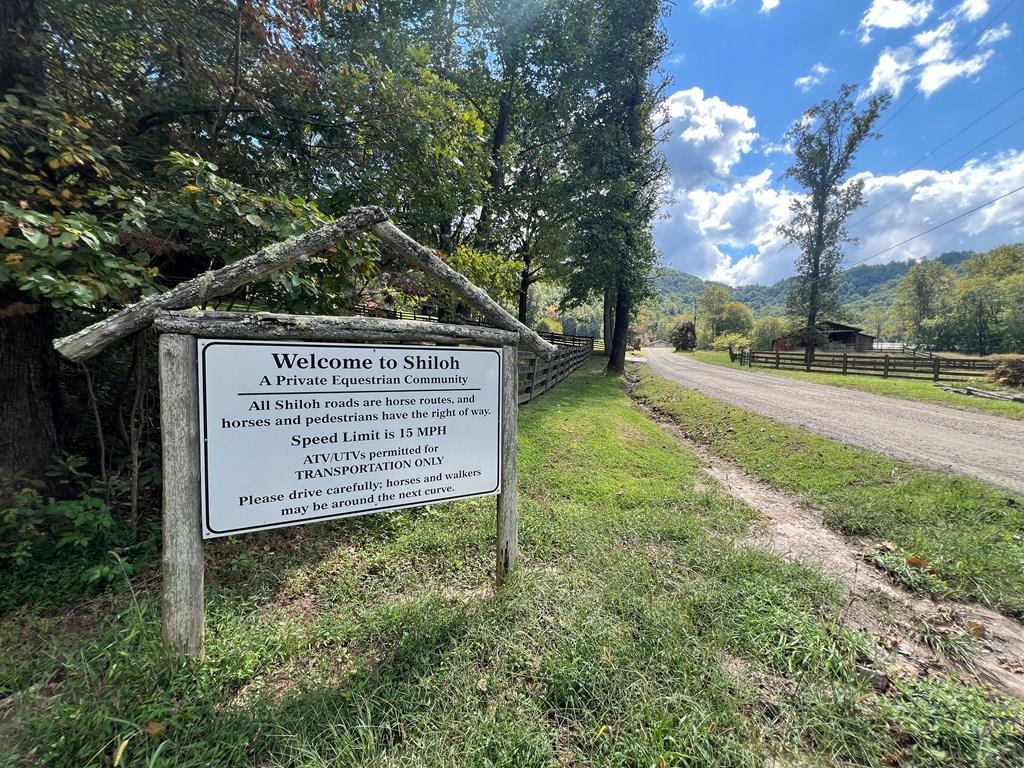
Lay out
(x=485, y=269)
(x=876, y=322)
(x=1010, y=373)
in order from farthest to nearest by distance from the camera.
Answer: (x=876, y=322), (x=1010, y=373), (x=485, y=269)

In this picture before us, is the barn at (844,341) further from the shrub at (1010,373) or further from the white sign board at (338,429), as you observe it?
the white sign board at (338,429)

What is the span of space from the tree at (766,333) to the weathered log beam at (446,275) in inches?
2501

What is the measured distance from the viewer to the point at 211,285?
2061mm

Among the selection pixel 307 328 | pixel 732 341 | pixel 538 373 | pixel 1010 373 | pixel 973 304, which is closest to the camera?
pixel 307 328

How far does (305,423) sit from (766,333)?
236ft

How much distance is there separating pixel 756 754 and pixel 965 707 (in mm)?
1172

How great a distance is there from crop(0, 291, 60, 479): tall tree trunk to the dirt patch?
6.01 meters

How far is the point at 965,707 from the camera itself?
75.9 inches

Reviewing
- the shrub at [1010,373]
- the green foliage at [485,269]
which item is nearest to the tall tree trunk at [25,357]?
the green foliage at [485,269]

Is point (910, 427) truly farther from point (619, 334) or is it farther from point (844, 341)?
point (844, 341)

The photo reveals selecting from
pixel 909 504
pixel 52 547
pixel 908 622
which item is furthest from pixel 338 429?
pixel 909 504

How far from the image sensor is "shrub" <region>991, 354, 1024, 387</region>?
13102 millimetres

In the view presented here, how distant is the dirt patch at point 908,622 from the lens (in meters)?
2.26

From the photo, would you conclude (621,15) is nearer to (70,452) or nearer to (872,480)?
(872,480)
